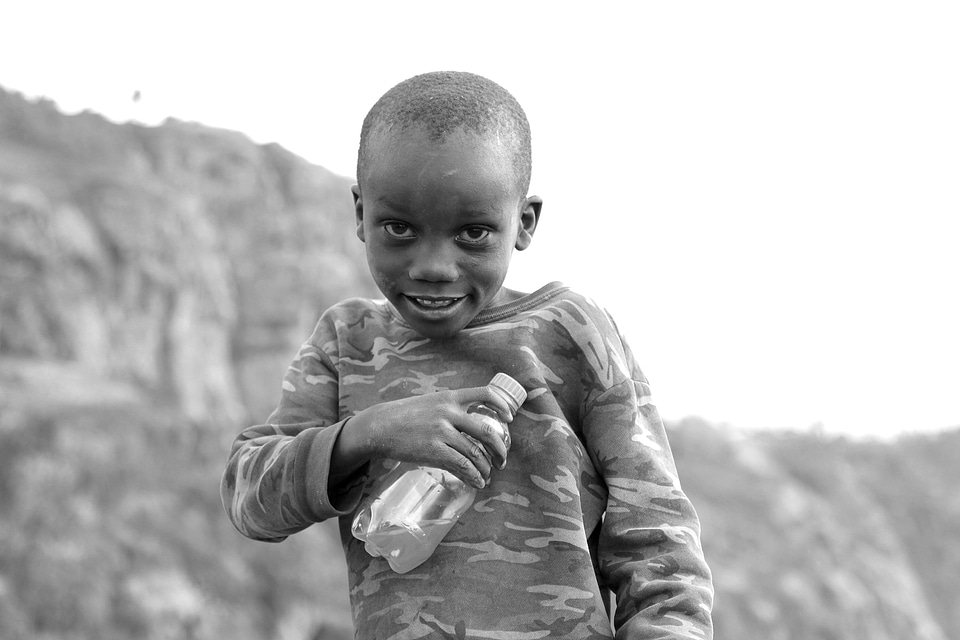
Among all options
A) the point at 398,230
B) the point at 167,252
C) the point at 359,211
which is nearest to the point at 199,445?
the point at 167,252

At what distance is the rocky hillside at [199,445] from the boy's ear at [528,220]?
1317 centimetres

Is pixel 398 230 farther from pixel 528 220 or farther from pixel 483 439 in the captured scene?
pixel 483 439

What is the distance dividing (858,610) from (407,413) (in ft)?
102

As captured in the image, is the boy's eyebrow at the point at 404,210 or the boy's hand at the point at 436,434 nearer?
the boy's hand at the point at 436,434

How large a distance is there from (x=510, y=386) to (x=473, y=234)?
0.93 ft

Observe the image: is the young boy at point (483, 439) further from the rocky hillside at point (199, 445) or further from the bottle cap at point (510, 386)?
the rocky hillside at point (199, 445)

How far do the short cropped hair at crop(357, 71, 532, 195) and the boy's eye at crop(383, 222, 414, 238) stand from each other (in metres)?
0.12

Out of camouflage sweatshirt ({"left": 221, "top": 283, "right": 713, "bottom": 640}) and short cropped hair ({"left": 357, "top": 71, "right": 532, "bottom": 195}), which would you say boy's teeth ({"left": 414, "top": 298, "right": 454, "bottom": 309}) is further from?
short cropped hair ({"left": 357, "top": 71, "right": 532, "bottom": 195})

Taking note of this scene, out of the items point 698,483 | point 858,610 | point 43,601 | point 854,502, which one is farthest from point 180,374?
point 854,502

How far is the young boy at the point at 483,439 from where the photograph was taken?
1829mm

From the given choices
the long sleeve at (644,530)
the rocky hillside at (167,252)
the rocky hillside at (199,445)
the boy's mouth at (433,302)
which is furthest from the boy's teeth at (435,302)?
the rocky hillside at (167,252)

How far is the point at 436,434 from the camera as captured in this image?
5.71 feet

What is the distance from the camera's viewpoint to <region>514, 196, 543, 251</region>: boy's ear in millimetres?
2037

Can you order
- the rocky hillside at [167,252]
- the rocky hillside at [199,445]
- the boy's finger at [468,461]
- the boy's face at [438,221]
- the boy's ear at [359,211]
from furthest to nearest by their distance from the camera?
1. the rocky hillside at [167,252]
2. the rocky hillside at [199,445]
3. the boy's ear at [359,211]
4. the boy's face at [438,221]
5. the boy's finger at [468,461]
